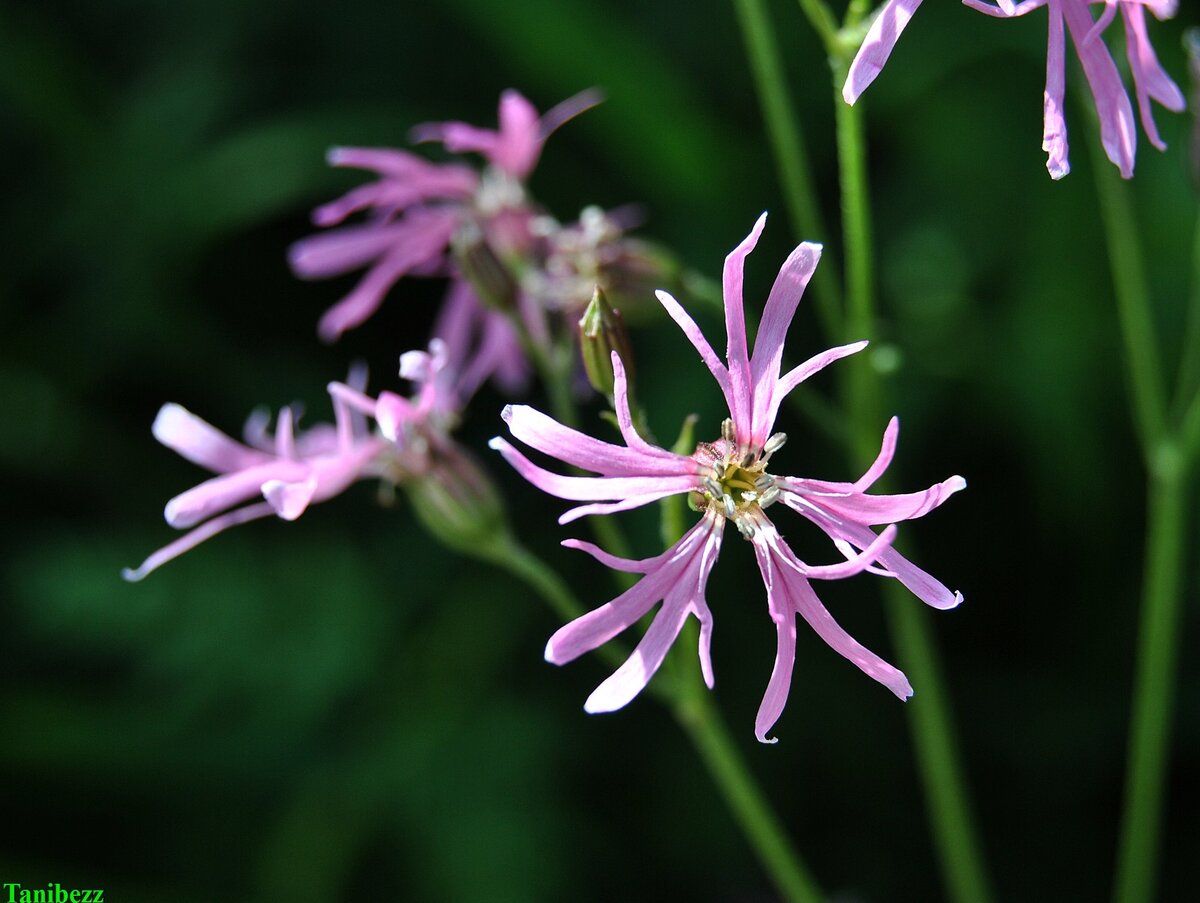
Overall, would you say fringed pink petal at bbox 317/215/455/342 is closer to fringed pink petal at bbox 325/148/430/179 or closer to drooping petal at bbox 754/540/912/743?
fringed pink petal at bbox 325/148/430/179

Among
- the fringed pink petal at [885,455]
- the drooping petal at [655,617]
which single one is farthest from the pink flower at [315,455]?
the fringed pink petal at [885,455]

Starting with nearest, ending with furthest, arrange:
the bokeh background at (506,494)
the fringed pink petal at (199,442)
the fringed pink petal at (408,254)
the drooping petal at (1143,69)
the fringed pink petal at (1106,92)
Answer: the fringed pink petal at (1106,92) → the drooping petal at (1143,69) → the fringed pink petal at (199,442) → the fringed pink petal at (408,254) → the bokeh background at (506,494)

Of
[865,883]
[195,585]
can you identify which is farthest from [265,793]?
[865,883]

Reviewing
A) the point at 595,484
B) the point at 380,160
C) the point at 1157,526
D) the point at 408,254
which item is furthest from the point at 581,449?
the point at 1157,526

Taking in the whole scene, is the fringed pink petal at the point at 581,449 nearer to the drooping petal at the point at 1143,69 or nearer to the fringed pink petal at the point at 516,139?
the drooping petal at the point at 1143,69

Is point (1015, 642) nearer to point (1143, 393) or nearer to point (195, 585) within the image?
point (1143, 393)

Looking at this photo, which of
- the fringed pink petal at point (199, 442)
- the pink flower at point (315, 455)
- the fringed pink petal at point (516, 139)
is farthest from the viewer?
the fringed pink petal at point (516, 139)

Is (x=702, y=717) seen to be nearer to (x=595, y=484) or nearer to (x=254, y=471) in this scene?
(x=595, y=484)

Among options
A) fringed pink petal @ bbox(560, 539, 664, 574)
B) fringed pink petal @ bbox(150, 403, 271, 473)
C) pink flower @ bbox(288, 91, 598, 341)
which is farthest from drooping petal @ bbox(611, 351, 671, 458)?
pink flower @ bbox(288, 91, 598, 341)
